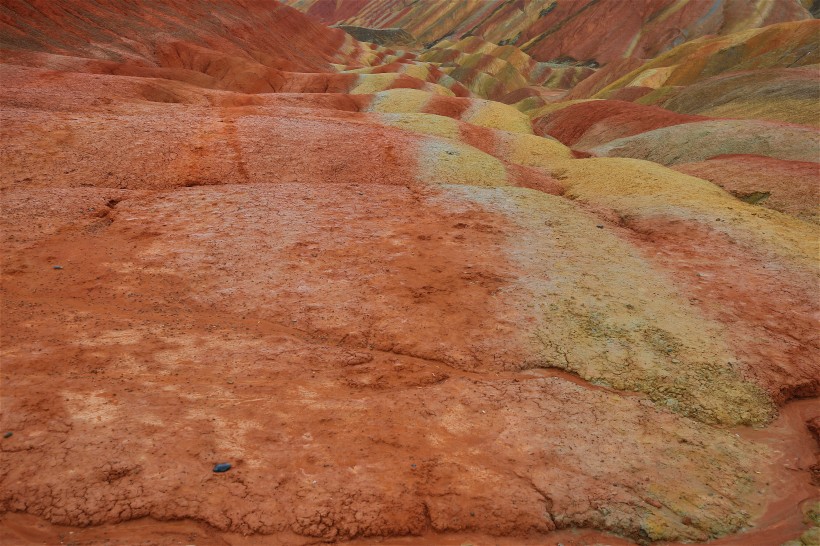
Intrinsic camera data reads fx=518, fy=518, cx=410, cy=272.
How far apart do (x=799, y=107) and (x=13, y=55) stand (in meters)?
53.4

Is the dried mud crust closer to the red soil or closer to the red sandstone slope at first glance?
the red soil

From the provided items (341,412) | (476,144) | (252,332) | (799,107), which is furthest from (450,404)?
(799,107)

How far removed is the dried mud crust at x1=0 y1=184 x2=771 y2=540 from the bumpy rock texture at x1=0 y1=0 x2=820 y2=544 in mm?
42

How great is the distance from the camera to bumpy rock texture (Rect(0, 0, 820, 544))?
6312 millimetres

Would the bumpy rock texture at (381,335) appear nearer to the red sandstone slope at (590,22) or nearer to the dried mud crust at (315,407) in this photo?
the dried mud crust at (315,407)

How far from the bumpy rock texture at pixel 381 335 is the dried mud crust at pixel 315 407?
0.14ft

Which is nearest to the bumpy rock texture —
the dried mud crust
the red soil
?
the dried mud crust

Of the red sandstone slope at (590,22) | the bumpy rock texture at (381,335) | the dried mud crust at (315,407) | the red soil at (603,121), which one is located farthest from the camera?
the red sandstone slope at (590,22)

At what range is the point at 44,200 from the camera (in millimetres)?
13273

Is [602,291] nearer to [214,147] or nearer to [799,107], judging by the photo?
[214,147]

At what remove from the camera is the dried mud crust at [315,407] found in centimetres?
612

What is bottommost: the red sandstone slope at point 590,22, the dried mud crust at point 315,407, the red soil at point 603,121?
the dried mud crust at point 315,407

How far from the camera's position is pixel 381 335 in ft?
32.4

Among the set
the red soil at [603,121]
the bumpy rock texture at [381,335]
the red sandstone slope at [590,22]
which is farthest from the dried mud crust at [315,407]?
the red sandstone slope at [590,22]
